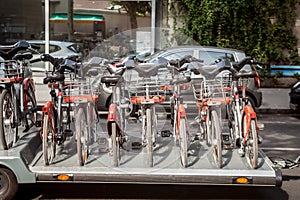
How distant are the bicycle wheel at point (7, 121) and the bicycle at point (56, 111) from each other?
0.34 m

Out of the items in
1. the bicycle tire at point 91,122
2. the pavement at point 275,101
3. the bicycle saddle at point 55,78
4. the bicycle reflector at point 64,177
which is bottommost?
the pavement at point 275,101

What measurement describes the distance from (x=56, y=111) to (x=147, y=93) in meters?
1.09

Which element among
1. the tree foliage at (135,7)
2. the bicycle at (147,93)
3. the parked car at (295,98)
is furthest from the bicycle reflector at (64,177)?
the tree foliage at (135,7)

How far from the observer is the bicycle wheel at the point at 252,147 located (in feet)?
16.2

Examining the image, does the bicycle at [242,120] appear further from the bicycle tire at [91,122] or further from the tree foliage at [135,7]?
the tree foliage at [135,7]

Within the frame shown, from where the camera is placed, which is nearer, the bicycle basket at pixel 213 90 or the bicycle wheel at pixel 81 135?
the bicycle wheel at pixel 81 135

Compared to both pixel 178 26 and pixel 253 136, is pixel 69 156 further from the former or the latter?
pixel 178 26

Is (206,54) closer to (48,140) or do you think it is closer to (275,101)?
(275,101)

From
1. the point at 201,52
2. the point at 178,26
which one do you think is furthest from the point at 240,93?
the point at 178,26

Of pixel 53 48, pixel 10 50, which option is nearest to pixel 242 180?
pixel 10 50

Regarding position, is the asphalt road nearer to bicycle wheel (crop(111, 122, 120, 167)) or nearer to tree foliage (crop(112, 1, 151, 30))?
bicycle wheel (crop(111, 122, 120, 167))

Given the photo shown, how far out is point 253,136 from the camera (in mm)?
5109

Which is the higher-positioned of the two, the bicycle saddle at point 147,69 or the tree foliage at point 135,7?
the tree foliage at point 135,7

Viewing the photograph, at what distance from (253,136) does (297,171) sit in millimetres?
1495
